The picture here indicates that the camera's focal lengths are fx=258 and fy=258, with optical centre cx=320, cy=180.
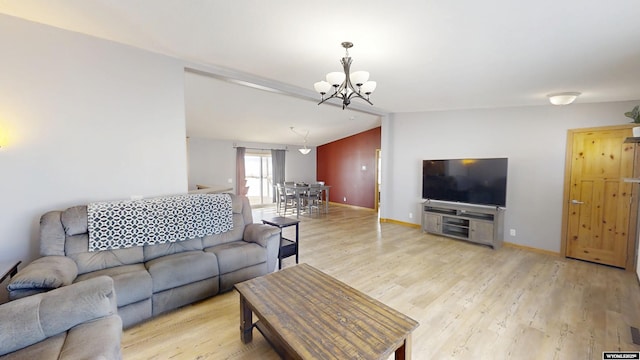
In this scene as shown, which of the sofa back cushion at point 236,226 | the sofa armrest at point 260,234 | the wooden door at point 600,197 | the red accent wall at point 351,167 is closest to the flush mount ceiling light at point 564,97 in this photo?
the wooden door at point 600,197

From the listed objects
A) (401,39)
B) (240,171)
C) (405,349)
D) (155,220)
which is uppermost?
(401,39)

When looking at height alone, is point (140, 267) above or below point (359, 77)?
below

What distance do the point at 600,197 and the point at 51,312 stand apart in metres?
5.95

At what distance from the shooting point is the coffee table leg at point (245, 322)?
6.49ft

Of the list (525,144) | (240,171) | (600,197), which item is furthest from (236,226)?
(240,171)

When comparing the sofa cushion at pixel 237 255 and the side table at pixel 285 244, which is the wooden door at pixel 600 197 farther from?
the sofa cushion at pixel 237 255

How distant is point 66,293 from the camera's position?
1485 mm

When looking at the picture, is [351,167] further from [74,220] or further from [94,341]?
[94,341]

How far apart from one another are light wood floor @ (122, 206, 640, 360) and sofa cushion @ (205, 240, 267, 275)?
1.06 feet

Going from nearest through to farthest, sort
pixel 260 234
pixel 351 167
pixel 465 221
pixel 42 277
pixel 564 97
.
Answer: pixel 42 277
pixel 260 234
pixel 564 97
pixel 465 221
pixel 351 167

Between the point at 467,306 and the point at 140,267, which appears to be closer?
the point at 140,267

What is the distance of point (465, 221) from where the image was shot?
4.63m

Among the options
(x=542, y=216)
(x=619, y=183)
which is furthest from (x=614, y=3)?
(x=542, y=216)

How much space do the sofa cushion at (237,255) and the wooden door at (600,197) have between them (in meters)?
4.58
